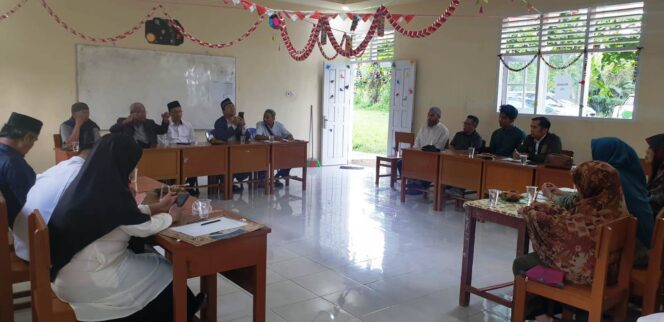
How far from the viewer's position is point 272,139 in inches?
283

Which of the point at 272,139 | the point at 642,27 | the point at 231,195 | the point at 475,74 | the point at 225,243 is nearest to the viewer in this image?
the point at 225,243

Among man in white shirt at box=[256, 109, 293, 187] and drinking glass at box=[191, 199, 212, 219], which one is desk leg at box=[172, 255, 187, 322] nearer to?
drinking glass at box=[191, 199, 212, 219]

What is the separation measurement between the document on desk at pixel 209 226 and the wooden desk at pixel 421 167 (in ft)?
13.3

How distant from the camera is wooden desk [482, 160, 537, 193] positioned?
5219 millimetres

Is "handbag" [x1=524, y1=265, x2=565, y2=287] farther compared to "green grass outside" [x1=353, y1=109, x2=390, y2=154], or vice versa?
→ "green grass outside" [x1=353, y1=109, x2=390, y2=154]

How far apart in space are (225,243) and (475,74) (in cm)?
639

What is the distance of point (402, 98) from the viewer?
352 inches

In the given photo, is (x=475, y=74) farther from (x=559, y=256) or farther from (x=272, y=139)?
(x=559, y=256)

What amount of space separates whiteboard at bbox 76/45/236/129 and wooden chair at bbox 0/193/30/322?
5.12 m

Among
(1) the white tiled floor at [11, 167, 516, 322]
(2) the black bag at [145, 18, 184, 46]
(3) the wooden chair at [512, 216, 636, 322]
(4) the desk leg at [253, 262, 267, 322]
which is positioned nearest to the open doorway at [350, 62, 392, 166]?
(2) the black bag at [145, 18, 184, 46]

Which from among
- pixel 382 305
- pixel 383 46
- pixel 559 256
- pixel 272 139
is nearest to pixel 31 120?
pixel 382 305

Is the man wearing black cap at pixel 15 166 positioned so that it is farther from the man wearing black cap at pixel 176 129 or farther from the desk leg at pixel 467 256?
the man wearing black cap at pixel 176 129

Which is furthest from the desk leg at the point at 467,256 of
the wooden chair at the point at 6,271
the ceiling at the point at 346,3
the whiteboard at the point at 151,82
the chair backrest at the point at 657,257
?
the ceiling at the point at 346,3

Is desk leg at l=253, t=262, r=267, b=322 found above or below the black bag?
below
